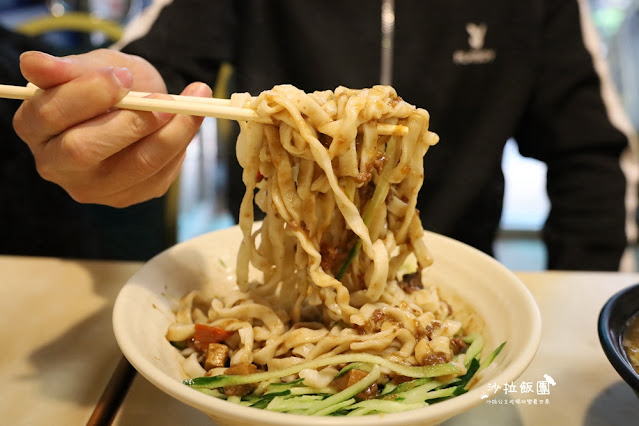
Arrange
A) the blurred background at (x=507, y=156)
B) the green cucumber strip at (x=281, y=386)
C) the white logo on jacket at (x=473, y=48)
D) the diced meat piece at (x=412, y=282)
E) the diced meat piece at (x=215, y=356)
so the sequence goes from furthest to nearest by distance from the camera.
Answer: the blurred background at (x=507, y=156) < the white logo on jacket at (x=473, y=48) < the diced meat piece at (x=412, y=282) < the diced meat piece at (x=215, y=356) < the green cucumber strip at (x=281, y=386)

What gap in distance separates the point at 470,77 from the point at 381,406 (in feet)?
6.46

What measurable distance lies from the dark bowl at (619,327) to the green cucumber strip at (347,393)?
0.47m

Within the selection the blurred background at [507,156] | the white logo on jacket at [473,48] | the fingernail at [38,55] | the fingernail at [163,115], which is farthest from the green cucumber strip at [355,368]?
the blurred background at [507,156]

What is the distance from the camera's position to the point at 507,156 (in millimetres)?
5250

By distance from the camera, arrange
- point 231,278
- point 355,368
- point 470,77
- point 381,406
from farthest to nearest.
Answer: point 470,77 → point 231,278 → point 355,368 → point 381,406

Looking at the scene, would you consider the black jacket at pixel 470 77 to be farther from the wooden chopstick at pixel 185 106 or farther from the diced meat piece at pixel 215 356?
the diced meat piece at pixel 215 356

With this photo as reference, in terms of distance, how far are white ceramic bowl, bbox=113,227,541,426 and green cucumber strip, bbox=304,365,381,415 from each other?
0.21 metres

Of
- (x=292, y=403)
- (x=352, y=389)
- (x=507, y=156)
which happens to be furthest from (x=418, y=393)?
(x=507, y=156)

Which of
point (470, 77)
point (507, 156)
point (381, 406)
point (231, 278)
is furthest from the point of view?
point (507, 156)

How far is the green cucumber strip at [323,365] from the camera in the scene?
110 centimetres

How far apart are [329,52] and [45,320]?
1.74 meters

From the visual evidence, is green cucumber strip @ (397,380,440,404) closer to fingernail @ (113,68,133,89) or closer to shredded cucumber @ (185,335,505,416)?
shredded cucumber @ (185,335,505,416)

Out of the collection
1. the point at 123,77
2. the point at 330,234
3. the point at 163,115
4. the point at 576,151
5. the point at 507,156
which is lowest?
the point at 507,156

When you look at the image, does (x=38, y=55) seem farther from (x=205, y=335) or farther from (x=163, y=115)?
(x=205, y=335)
